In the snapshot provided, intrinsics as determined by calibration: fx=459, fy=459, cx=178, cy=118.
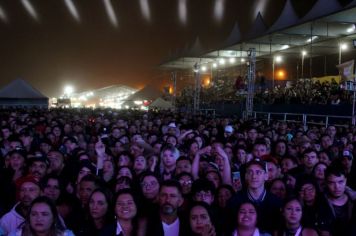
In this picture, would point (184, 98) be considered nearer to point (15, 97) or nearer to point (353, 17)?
point (15, 97)

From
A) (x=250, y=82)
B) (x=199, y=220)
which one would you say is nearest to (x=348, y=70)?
(x=250, y=82)

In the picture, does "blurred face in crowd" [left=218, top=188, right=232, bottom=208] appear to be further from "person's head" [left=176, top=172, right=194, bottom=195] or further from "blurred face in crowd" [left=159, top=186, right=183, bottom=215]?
"blurred face in crowd" [left=159, top=186, right=183, bottom=215]

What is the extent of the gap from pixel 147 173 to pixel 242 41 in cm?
1660

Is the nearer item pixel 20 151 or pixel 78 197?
pixel 78 197

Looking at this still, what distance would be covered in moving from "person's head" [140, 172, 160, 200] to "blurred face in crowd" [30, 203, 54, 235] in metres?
→ 1.37

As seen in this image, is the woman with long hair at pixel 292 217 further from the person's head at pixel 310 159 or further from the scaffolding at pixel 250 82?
the scaffolding at pixel 250 82

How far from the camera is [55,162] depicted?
723cm

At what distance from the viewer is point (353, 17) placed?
1567 cm

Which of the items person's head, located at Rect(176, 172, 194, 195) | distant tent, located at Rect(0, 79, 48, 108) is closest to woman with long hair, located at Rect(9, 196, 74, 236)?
person's head, located at Rect(176, 172, 194, 195)

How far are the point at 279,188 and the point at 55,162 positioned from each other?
11.8 feet

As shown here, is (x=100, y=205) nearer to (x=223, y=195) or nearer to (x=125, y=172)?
(x=125, y=172)

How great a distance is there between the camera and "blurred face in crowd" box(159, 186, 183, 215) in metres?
4.69

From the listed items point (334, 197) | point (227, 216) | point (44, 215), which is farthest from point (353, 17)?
point (44, 215)

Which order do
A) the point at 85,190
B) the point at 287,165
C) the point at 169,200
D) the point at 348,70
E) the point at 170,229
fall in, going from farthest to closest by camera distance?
1. the point at 348,70
2. the point at 287,165
3. the point at 85,190
4. the point at 169,200
5. the point at 170,229
